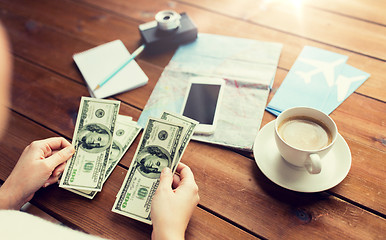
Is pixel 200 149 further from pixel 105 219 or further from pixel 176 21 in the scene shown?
pixel 176 21

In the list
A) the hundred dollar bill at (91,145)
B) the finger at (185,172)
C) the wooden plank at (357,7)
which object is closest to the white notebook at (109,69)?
the hundred dollar bill at (91,145)

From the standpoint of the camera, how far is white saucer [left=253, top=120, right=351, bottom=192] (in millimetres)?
739

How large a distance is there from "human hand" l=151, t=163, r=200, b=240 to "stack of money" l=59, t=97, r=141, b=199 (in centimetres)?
19

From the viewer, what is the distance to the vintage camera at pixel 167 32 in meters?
1.12

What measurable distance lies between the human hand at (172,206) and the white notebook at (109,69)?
0.41 metres

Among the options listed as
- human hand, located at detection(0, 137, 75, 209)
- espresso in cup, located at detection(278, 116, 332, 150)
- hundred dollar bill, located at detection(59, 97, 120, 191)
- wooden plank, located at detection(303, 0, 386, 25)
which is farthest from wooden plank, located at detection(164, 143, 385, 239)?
wooden plank, located at detection(303, 0, 386, 25)

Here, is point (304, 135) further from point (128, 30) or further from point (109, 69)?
point (128, 30)

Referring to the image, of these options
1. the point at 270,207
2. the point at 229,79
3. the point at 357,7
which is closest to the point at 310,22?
the point at 357,7

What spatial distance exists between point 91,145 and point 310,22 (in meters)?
0.90

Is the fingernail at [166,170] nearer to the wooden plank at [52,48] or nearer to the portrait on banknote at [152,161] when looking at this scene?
the portrait on banknote at [152,161]

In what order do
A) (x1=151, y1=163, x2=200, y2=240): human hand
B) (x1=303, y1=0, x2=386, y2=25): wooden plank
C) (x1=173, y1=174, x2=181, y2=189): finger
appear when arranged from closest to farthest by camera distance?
(x1=151, y1=163, x2=200, y2=240): human hand
(x1=173, y1=174, x2=181, y2=189): finger
(x1=303, y1=0, x2=386, y2=25): wooden plank

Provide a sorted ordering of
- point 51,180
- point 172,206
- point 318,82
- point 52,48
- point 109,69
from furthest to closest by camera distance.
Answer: point 52,48
point 109,69
point 318,82
point 51,180
point 172,206

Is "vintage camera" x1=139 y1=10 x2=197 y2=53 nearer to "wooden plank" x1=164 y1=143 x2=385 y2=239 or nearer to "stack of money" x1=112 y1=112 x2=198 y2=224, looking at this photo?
"stack of money" x1=112 y1=112 x2=198 y2=224

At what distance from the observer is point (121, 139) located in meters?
0.89
